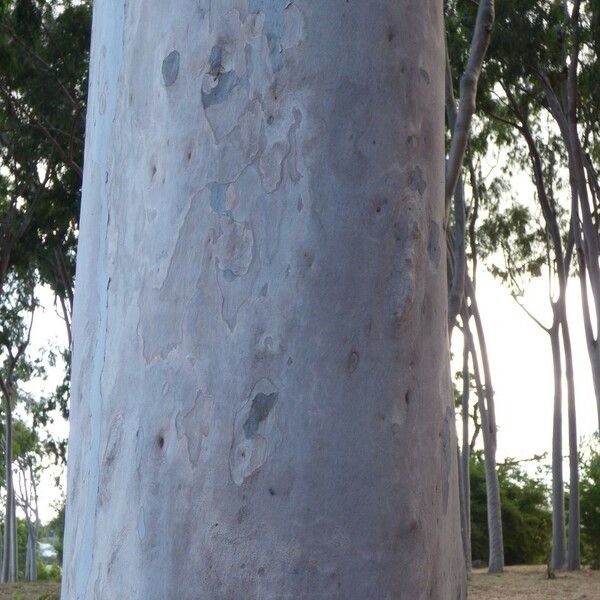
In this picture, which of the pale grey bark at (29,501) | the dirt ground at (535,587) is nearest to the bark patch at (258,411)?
the dirt ground at (535,587)

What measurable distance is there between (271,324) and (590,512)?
63.7 ft

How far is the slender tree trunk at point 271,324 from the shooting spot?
102 cm

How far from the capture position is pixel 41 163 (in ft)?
49.6

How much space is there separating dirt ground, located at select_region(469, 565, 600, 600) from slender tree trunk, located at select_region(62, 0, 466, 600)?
9.47 meters

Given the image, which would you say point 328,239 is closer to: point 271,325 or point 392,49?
point 271,325

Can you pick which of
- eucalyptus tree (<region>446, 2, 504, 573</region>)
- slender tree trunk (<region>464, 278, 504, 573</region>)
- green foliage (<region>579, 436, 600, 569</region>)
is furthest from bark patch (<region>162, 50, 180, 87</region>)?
green foliage (<region>579, 436, 600, 569</region>)

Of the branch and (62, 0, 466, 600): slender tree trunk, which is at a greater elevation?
the branch

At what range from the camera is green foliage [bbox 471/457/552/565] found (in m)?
21.7

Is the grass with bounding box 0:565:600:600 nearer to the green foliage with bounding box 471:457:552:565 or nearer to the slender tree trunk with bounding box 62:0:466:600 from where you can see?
the green foliage with bounding box 471:457:552:565

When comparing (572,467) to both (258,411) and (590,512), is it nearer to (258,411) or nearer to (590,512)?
(590,512)

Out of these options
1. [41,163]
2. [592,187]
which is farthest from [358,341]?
[41,163]

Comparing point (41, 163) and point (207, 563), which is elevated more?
point (41, 163)

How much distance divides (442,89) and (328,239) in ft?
1.10

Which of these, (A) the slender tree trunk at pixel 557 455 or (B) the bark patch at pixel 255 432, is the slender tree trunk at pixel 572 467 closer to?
(A) the slender tree trunk at pixel 557 455
